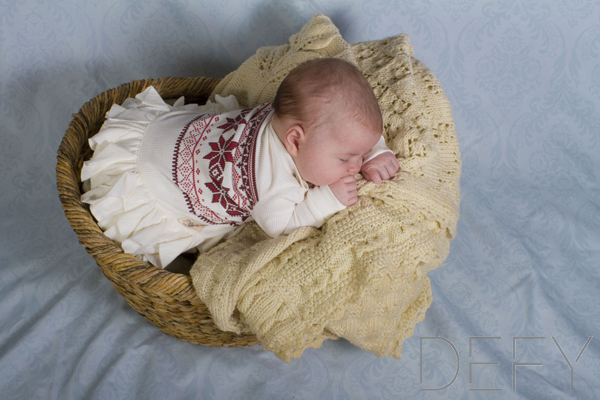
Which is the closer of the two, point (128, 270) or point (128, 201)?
point (128, 270)

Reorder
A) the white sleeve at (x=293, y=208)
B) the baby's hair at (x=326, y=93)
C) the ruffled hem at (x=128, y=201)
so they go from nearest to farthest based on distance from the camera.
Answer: the baby's hair at (x=326, y=93) < the white sleeve at (x=293, y=208) < the ruffled hem at (x=128, y=201)

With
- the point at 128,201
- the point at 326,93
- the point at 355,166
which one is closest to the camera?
the point at 326,93

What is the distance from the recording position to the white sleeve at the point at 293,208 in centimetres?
115

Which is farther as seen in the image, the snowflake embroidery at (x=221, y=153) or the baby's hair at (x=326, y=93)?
the snowflake embroidery at (x=221, y=153)

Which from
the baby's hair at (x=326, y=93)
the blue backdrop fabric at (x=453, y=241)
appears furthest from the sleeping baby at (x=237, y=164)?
the blue backdrop fabric at (x=453, y=241)

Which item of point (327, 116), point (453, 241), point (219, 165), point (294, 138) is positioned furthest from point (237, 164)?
point (453, 241)

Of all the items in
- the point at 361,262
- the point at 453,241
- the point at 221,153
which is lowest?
the point at 453,241

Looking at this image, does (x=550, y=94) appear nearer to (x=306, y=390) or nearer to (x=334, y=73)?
(x=334, y=73)

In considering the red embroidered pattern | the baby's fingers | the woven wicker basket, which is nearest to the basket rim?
the woven wicker basket

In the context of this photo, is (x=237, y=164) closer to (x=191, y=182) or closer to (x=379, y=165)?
(x=191, y=182)

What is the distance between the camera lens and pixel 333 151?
110 centimetres

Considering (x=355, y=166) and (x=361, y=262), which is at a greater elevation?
(x=355, y=166)

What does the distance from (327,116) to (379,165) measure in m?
0.24

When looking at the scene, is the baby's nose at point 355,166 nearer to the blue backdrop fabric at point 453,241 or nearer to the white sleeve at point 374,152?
the white sleeve at point 374,152
